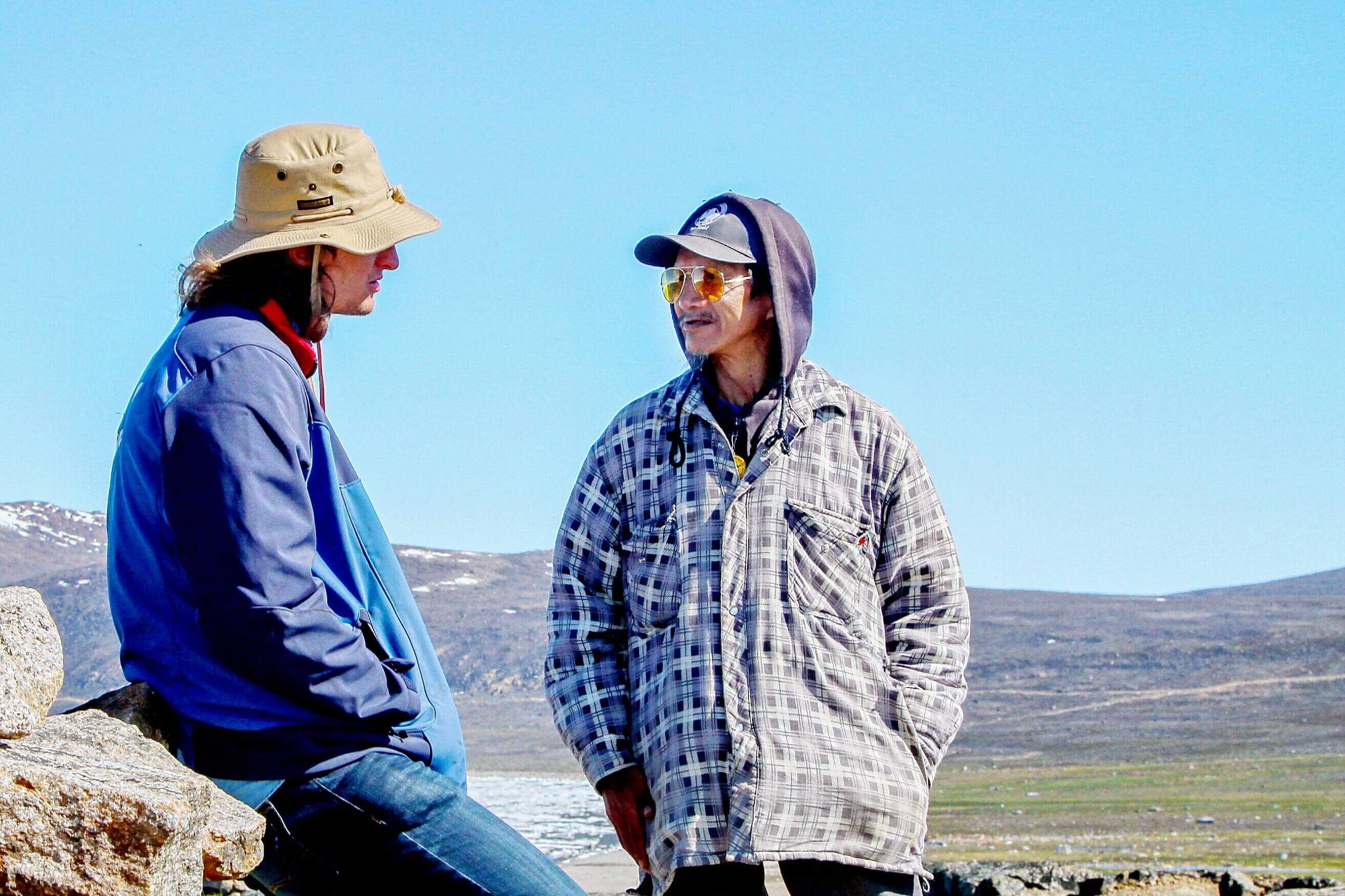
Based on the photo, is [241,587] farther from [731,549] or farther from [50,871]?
[731,549]

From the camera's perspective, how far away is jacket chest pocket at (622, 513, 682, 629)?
3326mm

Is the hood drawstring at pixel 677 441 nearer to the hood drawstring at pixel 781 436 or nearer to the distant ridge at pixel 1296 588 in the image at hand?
the hood drawstring at pixel 781 436

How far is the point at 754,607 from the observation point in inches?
127

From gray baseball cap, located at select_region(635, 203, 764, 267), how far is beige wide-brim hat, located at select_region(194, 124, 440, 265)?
820mm

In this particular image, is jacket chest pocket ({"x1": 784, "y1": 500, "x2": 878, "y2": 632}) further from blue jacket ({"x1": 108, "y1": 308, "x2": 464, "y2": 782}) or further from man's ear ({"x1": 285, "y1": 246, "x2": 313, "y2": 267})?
man's ear ({"x1": 285, "y1": 246, "x2": 313, "y2": 267})

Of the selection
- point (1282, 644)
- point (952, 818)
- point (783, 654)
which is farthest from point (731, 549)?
point (1282, 644)

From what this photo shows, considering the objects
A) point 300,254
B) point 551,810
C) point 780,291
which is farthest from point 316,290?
point 551,810

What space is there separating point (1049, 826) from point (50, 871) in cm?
1626

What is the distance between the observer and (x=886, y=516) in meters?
3.46

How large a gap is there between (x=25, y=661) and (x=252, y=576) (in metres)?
0.55

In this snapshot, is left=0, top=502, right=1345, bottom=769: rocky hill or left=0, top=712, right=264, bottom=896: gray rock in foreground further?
left=0, top=502, right=1345, bottom=769: rocky hill

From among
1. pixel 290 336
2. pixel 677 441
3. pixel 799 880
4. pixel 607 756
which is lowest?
pixel 799 880

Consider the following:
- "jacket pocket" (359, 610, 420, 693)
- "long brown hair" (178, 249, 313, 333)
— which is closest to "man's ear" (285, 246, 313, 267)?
"long brown hair" (178, 249, 313, 333)

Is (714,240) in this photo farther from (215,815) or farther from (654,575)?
(215,815)
